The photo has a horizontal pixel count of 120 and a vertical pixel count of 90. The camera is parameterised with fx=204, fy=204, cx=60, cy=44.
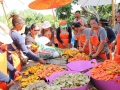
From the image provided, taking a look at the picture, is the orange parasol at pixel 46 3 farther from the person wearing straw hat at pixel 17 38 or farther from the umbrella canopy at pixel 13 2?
the person wearing straw hat at pixel 17 38

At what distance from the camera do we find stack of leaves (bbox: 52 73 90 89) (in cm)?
199

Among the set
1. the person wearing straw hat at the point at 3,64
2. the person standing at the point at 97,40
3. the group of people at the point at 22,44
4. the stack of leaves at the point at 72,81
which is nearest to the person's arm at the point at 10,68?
the group of people at the point at 22,44

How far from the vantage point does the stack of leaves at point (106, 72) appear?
78.5 inches

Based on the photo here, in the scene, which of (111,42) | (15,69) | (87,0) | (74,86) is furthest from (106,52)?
(87,0)

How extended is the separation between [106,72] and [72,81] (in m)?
0.36

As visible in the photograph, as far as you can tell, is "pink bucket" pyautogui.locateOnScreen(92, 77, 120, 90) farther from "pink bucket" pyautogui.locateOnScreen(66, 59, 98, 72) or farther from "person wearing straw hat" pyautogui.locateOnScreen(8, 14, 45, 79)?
"person wearing straw hat" pyautogui.locateOnScreen(8, 14, 45, 79)

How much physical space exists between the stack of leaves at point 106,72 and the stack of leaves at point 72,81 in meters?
0.11

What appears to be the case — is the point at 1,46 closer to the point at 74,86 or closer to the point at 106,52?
the point at 74,86

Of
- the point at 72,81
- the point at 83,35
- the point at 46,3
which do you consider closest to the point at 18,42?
the point at 72,81

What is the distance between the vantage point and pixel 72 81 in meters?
2.06

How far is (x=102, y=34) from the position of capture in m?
3.53

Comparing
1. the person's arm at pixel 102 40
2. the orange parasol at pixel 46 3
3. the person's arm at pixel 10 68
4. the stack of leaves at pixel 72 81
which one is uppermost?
the orange parasol at pixel 46 3

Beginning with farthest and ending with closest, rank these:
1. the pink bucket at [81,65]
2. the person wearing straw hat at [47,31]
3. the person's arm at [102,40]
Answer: the person wearing straw hat at [47,31] → the person's arm at [102,40] → the pink bucket at [81,65]

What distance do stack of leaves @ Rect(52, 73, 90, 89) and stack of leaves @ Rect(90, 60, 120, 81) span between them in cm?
11
